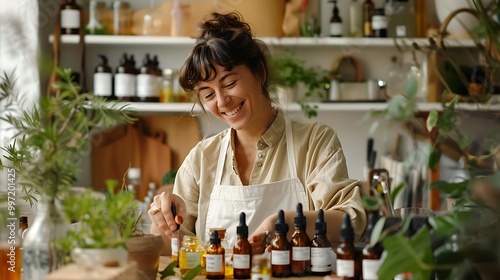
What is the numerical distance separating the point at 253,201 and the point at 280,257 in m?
0.69

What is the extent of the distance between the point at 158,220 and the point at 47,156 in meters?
0.77

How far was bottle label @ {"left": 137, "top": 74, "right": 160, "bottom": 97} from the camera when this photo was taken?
178 inches

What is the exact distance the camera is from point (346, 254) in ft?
5.63

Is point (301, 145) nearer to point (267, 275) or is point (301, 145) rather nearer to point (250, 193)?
point (250, 193)

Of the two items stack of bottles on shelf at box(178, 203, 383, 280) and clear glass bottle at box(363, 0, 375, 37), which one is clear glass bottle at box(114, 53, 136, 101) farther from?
stack of bottles on shelf at box(178, 203, 383, 280)

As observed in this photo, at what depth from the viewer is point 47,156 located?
159 cm

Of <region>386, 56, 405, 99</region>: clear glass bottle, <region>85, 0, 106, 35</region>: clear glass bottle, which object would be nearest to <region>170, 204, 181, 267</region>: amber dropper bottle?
<region>85, 0, 106, 35</region>: clear glass bottle

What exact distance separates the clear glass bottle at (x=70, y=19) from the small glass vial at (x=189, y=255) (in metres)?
2.69

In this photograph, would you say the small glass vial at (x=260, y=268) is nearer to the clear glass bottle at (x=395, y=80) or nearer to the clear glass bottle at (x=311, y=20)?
the clear glass bottle at (x=311, y=20)

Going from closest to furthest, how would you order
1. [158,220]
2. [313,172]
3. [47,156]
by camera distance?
1. [47,156]
2. [158,220]
3. [313,172]

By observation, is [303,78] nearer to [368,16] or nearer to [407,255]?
[368,16]

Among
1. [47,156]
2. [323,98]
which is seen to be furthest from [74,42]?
[47,156]

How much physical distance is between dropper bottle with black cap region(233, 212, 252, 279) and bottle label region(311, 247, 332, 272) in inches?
6.2

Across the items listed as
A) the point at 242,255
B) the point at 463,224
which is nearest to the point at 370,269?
the point at 463,224
